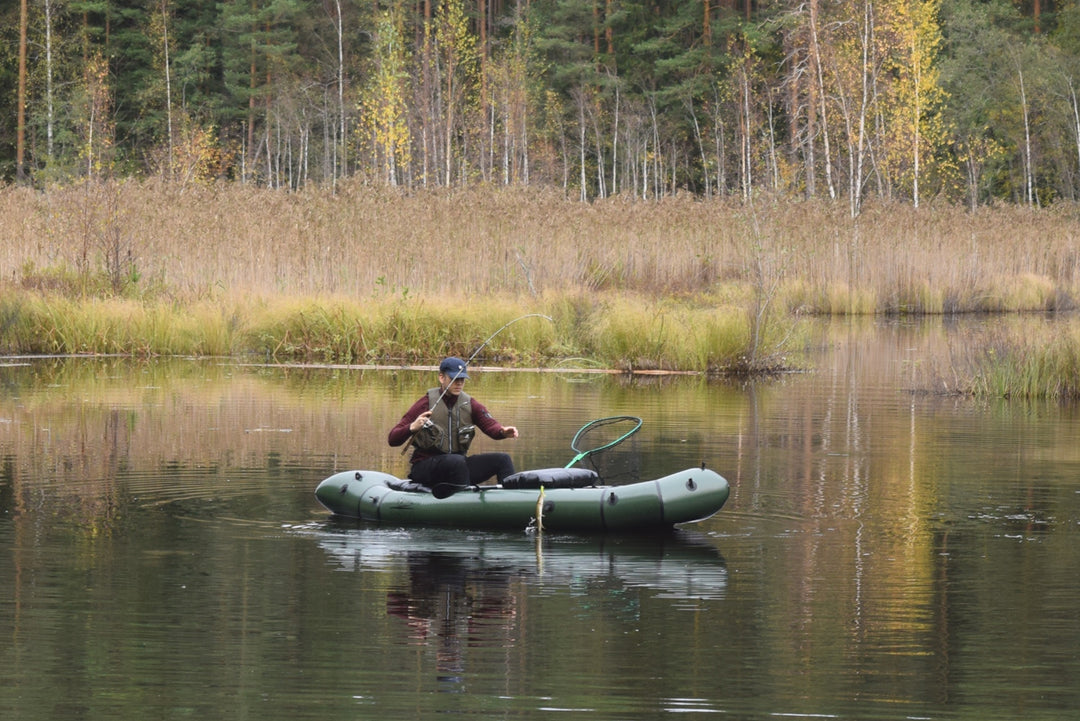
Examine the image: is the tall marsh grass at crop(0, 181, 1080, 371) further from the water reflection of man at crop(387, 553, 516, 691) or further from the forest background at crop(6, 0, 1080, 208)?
the forest background at crop(6, 0, 1080, 208)

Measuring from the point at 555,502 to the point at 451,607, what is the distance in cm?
195

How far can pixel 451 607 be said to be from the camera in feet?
25.3

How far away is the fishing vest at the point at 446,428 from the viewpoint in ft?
32.9

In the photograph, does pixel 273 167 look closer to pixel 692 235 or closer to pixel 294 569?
pixel 692 235

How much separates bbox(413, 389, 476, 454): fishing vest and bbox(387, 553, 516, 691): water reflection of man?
3.71 feet

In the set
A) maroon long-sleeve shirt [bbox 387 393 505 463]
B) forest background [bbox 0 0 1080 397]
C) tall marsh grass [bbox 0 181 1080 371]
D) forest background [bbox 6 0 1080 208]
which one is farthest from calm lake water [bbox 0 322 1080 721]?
forest background [bbox 6 0 1080 208]

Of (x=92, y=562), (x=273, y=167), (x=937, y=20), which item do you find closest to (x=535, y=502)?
(x=92, y=562)

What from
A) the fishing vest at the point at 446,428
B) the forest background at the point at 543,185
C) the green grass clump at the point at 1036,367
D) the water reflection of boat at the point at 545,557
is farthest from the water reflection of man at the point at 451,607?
the forest background at the point at 543,185

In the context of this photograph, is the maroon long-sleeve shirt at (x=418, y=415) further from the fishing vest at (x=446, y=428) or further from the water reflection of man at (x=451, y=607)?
the water reflection of man at (x=451, y=607)

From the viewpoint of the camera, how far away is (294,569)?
8.52 metres

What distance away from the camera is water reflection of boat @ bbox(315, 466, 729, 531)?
9.47 meters

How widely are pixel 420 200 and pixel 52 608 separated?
17366 millimetres

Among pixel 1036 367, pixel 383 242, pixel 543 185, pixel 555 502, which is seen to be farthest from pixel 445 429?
pixel 543 185

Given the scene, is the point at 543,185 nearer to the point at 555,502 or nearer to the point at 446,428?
the point at 446,428
